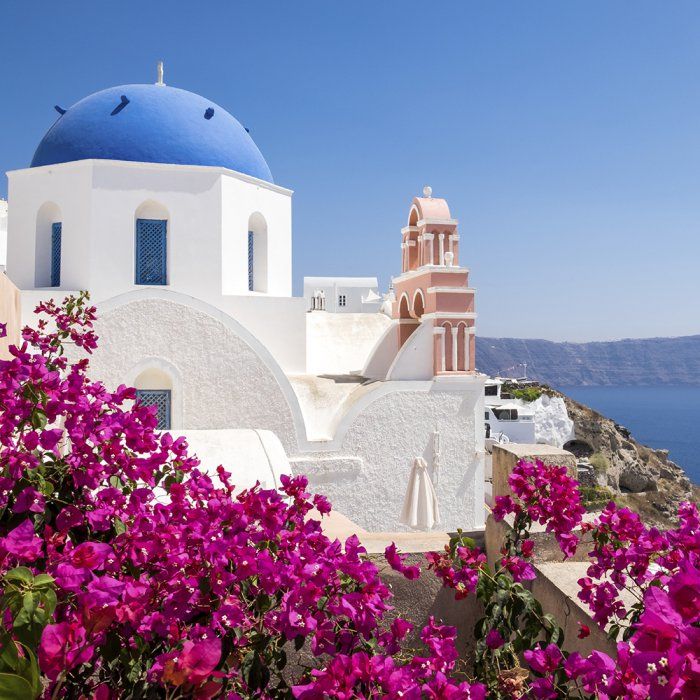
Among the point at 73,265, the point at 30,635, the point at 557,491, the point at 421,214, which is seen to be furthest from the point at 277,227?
the point at 30,635

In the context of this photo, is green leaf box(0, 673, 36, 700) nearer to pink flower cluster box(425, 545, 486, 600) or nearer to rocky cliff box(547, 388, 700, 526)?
pink flower cluster box(425, 545, 486, 600)

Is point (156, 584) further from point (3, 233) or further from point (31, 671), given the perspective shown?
point (3, 233)

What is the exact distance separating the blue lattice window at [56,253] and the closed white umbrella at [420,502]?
226 inches

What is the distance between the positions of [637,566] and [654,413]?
6241 inches

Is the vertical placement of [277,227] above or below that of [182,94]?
below

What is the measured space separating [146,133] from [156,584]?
885 cm

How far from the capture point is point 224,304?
9328mm

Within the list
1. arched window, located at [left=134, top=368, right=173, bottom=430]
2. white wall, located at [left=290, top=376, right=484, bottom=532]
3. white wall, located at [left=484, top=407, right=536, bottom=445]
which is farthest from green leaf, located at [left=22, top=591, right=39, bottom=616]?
white wall, located at [left=484, top=407, right=536, bottom=445]

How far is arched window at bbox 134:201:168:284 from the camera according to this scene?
9.12 metres

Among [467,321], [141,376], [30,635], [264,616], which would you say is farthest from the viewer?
[467,321]

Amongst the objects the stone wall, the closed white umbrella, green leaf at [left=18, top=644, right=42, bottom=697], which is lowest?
the closed white umbrella

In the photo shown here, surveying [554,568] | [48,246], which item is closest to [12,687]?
[554,568]

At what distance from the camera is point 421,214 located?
9.89 meters

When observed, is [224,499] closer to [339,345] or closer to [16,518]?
[16,518]
